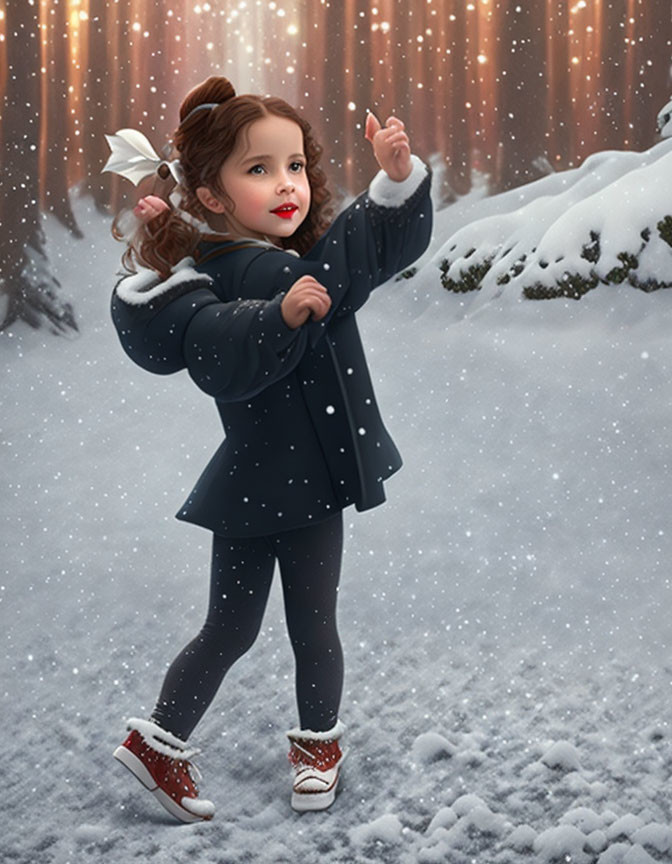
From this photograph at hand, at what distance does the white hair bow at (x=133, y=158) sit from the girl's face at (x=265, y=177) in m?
0.08

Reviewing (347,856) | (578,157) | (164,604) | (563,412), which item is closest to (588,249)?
(578,157)

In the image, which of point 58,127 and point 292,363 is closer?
point 292,363

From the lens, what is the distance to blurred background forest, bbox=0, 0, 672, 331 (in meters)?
2.06

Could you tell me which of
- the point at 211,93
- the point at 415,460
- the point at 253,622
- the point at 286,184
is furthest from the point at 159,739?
the point at 415,460

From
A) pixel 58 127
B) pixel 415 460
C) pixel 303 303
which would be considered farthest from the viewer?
pixel 58 127

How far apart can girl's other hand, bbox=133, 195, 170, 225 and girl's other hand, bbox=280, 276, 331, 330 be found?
0.23 meters

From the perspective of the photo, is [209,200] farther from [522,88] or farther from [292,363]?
[522,88]

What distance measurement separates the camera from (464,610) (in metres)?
1.65

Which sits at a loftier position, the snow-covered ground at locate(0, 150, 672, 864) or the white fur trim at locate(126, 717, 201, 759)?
the white fur trim at locate(126, 717, 201, 759)

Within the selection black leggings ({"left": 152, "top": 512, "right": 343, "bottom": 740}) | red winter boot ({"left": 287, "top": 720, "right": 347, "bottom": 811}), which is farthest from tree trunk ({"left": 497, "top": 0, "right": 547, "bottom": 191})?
red winter boot ({"left": 287, "top": 720, "right": 347, "bottom": 811})

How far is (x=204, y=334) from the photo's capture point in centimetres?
111

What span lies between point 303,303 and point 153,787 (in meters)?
0.61

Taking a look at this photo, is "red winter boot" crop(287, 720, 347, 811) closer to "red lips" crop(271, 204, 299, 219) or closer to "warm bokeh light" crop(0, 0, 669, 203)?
"red lips" crop(271, 204, 299, 219)

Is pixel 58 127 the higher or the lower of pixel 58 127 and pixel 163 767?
the higher
